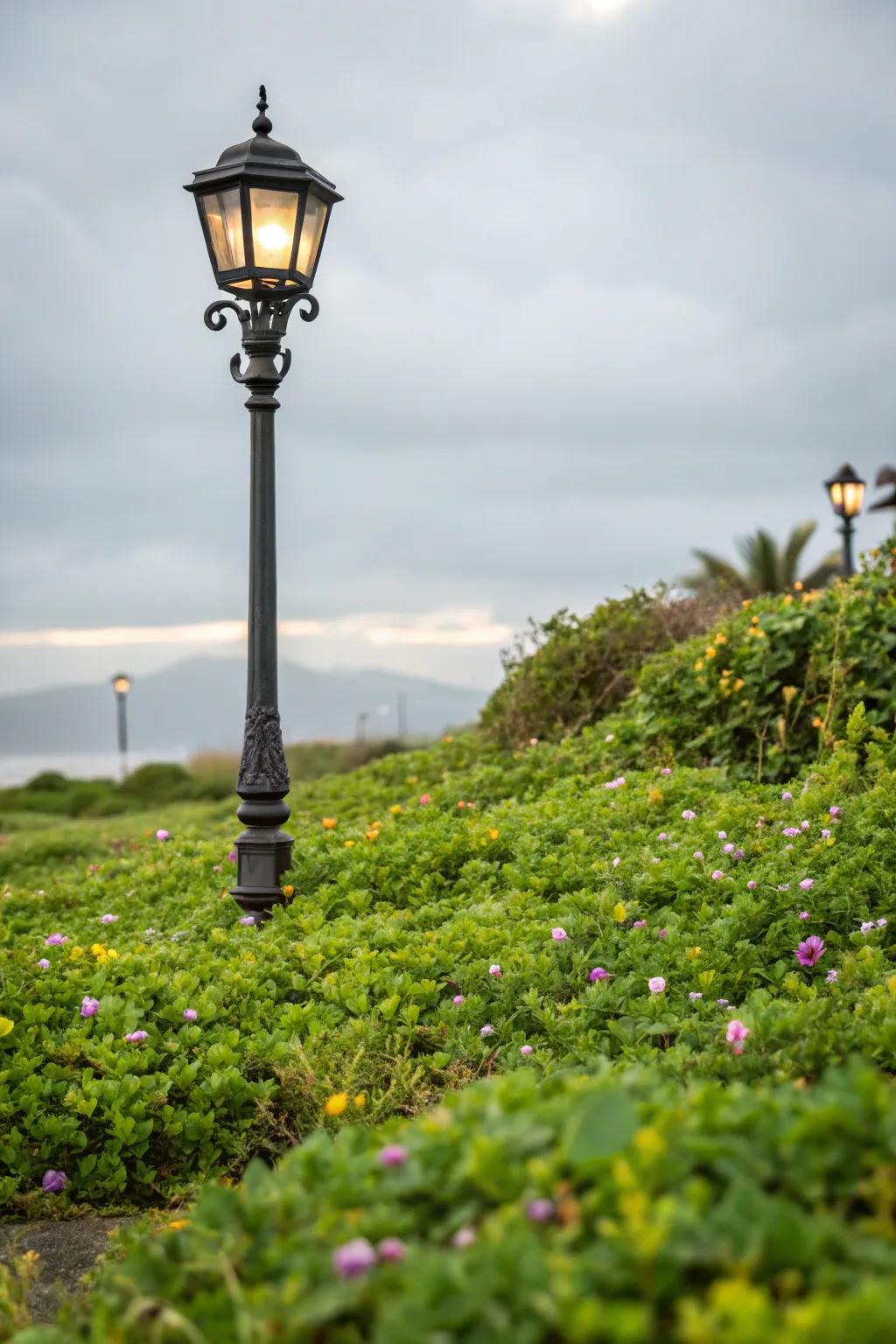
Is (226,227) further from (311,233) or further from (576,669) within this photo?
(576,669)

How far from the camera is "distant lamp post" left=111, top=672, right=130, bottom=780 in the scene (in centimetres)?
3103

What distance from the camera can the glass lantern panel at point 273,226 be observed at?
5.57 meters

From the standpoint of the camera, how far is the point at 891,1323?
1.26 meters

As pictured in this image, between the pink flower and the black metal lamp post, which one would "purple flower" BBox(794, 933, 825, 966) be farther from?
the black metal lamp post

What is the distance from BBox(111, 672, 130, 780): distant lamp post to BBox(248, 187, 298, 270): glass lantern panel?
26481 mm

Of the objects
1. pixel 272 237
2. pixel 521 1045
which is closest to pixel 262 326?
pixel 272 237

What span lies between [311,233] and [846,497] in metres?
12.9

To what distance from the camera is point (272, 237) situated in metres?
5.63

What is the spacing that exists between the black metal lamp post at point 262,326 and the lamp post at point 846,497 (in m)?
12.6

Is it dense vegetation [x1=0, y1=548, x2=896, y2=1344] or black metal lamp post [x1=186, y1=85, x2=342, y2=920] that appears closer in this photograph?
dense vegetation [x1=0, y1=548, x2=896, y2=1344]

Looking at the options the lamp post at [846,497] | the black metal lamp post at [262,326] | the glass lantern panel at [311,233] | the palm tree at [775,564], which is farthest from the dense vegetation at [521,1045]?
the palm tree at [775,564]

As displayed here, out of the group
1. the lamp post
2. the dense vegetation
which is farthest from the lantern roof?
the lamp post

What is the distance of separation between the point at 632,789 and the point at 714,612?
4973 millimetres

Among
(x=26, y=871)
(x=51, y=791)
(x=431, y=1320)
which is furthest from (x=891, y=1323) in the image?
(x=51, y=791)
